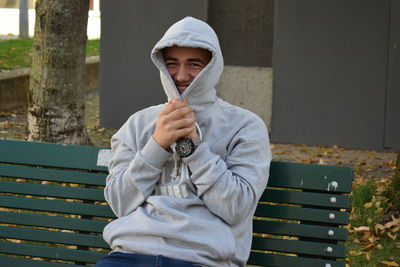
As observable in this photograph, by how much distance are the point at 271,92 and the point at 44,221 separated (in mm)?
6699

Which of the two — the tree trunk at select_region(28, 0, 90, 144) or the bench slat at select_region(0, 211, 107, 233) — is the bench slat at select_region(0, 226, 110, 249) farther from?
the tree trunk at select_region(28, 0, 90, 144)

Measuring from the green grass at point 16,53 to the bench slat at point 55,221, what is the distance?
414 inches

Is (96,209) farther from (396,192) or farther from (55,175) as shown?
(396,192)

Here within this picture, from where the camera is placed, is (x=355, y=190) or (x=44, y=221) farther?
(x=355, y=190)

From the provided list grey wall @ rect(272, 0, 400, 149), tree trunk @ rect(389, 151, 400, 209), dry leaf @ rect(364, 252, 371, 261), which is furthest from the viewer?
grey wall @ rect(272, 0, 400, 149)

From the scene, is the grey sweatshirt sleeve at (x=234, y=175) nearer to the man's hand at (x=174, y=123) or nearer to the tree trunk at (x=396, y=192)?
the man's hand at (x=174, y=123)

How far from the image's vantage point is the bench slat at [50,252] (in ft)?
13.8

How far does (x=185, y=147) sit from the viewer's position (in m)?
3.48

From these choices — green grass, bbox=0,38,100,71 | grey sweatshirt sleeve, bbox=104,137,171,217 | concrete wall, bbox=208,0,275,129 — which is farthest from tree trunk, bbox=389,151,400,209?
green grass, bbox=0,38,100,71

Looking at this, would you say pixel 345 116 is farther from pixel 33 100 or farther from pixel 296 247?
pixel 296 247

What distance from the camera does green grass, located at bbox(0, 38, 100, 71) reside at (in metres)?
15.3

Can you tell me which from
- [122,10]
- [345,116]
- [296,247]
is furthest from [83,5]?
[296,247]

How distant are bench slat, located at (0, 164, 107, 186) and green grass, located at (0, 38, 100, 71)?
→ 10.5 m

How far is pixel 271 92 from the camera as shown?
10711mm
